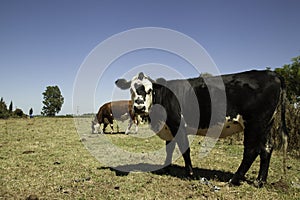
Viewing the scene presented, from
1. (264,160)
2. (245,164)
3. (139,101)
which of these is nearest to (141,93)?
(139,101)

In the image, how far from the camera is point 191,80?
22.6 ft

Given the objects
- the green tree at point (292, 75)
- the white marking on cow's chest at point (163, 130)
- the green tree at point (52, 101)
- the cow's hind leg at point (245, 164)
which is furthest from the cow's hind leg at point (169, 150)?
the green tree at point (52, 101)

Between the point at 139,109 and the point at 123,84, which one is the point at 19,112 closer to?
the point at 123,84

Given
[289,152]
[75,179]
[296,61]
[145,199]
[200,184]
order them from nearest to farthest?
[145,199], [200,184], [75,179], [289,152], [296,61]

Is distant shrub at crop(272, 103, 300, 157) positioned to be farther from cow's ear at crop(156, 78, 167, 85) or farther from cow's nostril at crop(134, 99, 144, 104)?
cow's nostril at crop(134, 99, 144, 104)

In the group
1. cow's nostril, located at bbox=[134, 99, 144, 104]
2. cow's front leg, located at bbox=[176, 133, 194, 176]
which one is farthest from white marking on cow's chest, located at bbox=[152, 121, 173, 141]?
cow's nostril, located at bbox=[134, 99, 144, 104]

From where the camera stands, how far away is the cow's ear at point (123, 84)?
22.8 feet

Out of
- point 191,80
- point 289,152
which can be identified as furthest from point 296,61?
point 191,80

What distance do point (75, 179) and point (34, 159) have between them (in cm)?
309

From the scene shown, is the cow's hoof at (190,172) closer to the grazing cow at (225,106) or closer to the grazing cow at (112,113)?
the grazing cow at (225,106)

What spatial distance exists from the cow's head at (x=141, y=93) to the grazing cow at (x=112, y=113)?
12.5 m

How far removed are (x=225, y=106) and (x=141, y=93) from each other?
2073 mm

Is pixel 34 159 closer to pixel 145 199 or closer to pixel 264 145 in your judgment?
pixel 145 199

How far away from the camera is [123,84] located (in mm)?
7047
